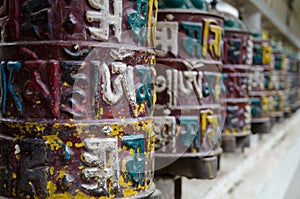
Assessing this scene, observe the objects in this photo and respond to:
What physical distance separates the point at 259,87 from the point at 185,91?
115cm

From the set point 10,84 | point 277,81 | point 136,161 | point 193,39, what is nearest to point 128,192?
point 136,161

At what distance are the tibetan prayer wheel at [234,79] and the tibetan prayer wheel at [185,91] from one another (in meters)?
0.43

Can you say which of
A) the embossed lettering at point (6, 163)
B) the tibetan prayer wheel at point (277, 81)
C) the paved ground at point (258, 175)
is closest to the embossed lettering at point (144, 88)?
the embossed lettering at point (6, 163)

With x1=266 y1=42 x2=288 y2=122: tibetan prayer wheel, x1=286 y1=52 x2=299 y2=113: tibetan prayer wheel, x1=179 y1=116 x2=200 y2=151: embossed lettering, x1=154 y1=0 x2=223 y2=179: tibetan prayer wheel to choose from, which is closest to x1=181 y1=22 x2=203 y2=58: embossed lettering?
x1=154 y1=0 x2=223 y2=179: tibetan prayer wheel

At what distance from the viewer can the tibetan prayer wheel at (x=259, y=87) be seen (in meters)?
2.25

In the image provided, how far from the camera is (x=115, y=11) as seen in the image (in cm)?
79

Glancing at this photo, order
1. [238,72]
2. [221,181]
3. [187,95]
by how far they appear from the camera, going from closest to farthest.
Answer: [187,95] → [221,181] → [238,72]

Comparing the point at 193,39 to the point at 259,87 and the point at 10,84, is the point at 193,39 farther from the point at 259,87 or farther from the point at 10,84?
the point at 259,87

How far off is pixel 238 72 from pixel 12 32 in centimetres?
116

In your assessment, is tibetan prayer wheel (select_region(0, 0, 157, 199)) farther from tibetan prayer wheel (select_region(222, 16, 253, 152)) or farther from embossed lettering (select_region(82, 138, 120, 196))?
tibetan prayer wheel (select_region(222, 16, 253, 152))

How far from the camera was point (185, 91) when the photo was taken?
1267 millimetres

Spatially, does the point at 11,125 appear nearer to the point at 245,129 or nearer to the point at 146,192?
the point at 146,192

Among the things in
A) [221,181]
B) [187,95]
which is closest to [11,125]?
[187,95]

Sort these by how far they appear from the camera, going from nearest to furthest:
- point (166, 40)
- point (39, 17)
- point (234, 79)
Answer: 1. point (39, 17)
2. point (166, 40)
3. point (234, 79)
